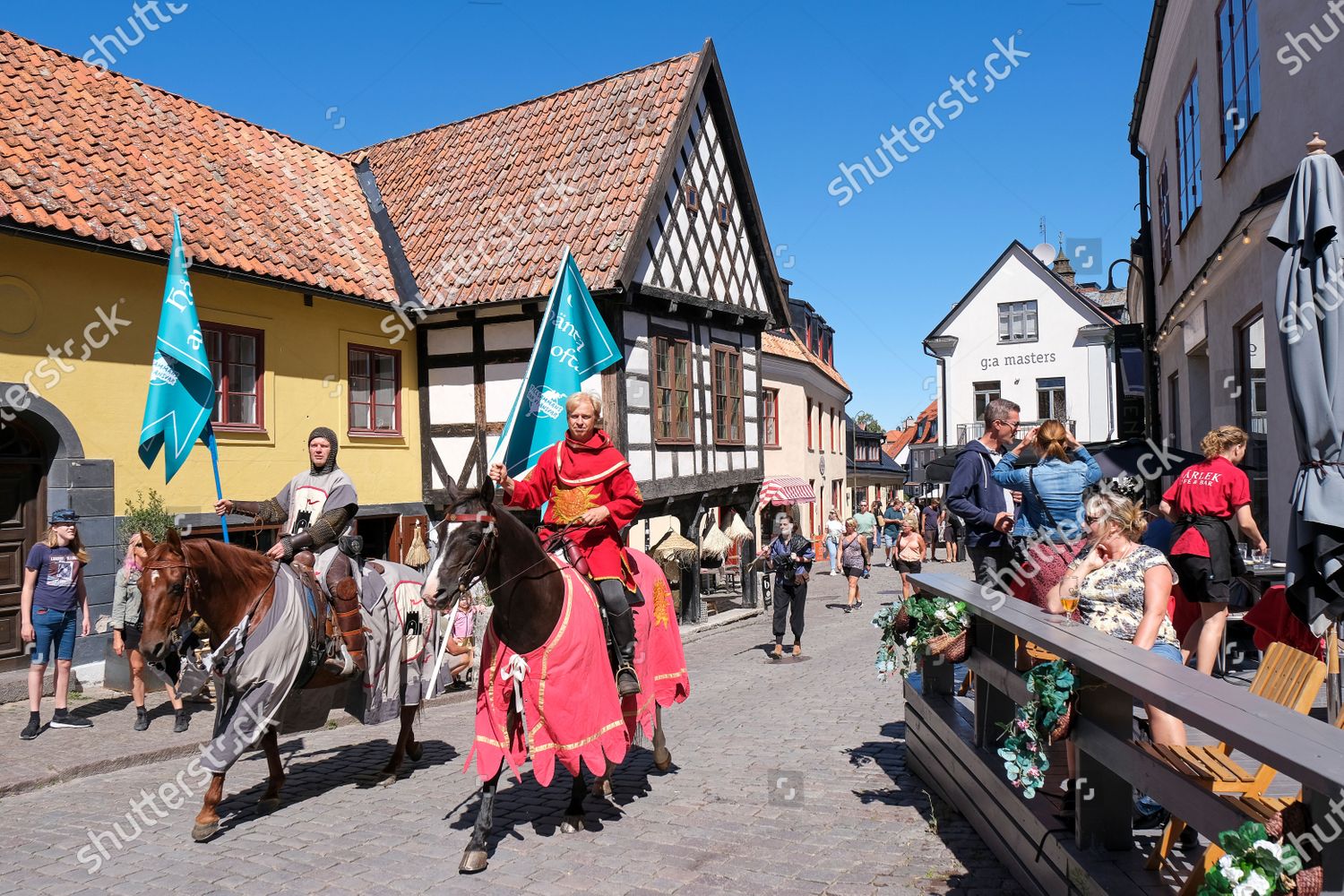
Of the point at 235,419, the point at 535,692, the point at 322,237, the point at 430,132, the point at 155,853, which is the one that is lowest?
the point at 155,853

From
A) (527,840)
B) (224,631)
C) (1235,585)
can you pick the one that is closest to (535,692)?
(527,840)

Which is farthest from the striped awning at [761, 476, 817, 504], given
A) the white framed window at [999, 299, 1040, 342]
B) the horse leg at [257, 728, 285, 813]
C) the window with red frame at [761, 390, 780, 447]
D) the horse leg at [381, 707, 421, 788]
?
the horse leg at [257, 728, 285, 813]

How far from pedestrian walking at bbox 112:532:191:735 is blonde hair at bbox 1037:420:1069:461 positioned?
25.4 ft

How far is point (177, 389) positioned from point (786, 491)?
20502mm

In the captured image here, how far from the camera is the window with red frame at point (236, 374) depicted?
41.4ft

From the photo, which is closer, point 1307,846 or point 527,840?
point 1307,846

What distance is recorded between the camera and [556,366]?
7.84 m

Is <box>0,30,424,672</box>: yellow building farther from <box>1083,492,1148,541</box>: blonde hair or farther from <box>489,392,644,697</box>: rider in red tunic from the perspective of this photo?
<box>1083,492,1148,541</box>: blonde hair

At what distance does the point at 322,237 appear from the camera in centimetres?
1504

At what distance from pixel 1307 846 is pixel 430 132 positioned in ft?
65.1

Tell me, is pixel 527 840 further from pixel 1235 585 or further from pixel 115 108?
pixel 115 108

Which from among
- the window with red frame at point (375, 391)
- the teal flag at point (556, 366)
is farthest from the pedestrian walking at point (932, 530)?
the teal flag at point (556, 366)

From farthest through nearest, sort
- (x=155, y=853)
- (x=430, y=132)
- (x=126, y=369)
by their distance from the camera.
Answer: (x=430, y=132), (x=126, y=369), (x=155, y=853)

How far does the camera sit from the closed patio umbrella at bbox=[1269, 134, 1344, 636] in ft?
15.5
